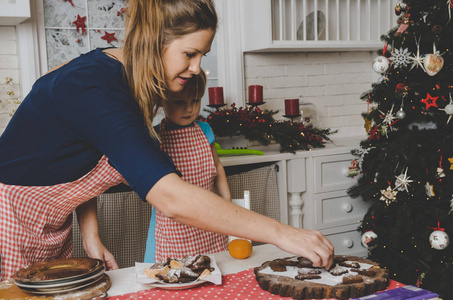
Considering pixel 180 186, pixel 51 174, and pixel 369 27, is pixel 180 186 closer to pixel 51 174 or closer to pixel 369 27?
pixel 51 174

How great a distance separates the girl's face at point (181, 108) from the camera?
157 cm

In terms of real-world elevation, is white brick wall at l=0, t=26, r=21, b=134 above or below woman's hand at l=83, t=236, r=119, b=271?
above

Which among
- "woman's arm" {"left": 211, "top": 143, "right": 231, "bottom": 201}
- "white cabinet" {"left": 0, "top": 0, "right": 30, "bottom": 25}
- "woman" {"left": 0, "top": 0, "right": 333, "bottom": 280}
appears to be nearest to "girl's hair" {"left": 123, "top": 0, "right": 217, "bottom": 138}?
"woman" {"left": 0, "top": 0, "right": 333, "bottom": 280}

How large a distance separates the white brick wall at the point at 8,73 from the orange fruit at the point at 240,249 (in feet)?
6.17

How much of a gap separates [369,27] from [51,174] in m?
2.83

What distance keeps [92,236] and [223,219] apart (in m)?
0.58

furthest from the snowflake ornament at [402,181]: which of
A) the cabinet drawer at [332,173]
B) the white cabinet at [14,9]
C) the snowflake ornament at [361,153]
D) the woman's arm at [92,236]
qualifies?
Answer: the white cabinet at [14,9]

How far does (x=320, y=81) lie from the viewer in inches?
140

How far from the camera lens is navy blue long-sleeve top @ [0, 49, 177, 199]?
99 centimetres

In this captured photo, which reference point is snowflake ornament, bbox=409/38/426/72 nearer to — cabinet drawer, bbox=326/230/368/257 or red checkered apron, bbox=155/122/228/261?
cabinet drawer, bbox=326/230/368/257

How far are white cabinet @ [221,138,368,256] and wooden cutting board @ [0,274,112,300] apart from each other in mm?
1673

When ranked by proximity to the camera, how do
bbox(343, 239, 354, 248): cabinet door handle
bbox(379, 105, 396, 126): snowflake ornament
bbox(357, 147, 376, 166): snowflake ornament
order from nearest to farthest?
bbox(379, 105, 396, 126): snowflake ornament
bbox(357, 147, 376, 166): snowflake ornament
bbox(343, 239, 354, 248): cabinet door handle

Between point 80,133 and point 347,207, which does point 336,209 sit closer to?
point 347,207

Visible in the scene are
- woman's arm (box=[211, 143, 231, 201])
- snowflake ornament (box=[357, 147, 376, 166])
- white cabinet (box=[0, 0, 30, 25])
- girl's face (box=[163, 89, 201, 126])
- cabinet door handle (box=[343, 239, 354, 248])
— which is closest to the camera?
girl's face (box=[163, 89, 201, 126])
